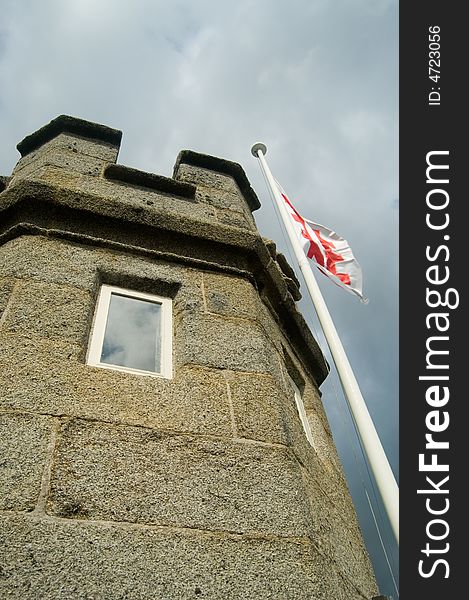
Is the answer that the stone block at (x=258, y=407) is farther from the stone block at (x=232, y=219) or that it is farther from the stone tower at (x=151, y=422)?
the stone block at (x=232, y=219)

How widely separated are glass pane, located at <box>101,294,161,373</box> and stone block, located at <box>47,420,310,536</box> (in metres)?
0.55

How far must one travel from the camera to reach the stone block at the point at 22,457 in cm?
188

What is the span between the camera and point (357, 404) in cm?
330

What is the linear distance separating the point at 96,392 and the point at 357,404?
5.90 feet

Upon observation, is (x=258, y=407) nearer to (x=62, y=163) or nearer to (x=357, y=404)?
(x=357, y=404)

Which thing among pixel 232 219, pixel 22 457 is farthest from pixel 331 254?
pixel 22 457

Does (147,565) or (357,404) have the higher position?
(357,404)

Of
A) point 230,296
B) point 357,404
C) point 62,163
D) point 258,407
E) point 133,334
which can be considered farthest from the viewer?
point 62,163

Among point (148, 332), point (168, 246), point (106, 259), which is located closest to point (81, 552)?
point (148, 332)

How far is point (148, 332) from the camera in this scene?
3010 millimetres

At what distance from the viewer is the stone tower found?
6.04 feet

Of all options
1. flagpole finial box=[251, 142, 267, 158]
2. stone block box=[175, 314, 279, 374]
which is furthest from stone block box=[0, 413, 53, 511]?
flagpole finial box=[251, 142, 267, 158]

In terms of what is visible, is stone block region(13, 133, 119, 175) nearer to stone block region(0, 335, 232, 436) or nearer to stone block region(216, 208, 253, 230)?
stone block region(216, 208, 253, 230)

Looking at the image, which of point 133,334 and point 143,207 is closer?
point 133,334
